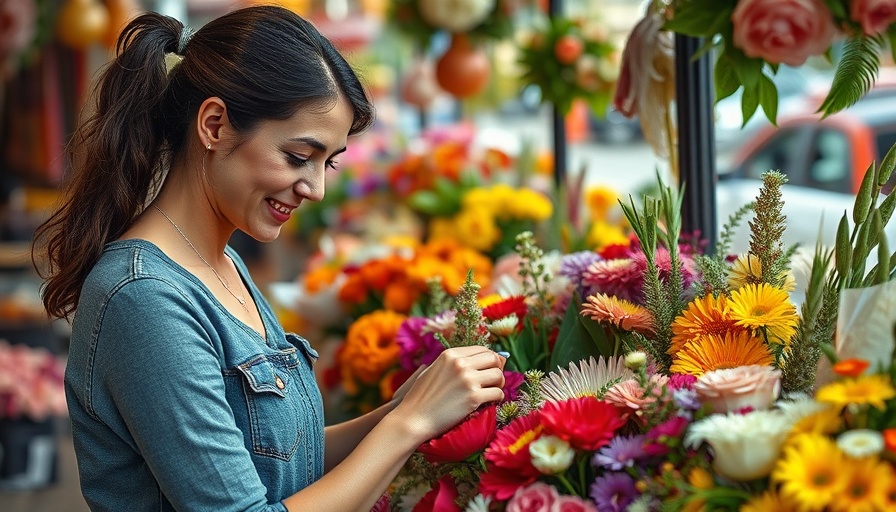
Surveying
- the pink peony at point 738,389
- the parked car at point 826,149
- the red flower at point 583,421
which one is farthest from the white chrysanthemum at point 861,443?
the parked car at point 826,149

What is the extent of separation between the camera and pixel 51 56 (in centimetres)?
642

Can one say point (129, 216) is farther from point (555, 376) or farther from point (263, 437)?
point (555, 376)

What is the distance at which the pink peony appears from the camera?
0.87 meters

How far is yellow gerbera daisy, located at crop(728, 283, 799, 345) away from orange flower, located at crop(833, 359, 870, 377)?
0.63 ft

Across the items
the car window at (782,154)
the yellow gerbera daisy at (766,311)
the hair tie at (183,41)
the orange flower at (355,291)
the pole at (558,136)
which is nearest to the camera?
the yellow gerbera daisy at (766,311)

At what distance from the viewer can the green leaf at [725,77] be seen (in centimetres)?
126

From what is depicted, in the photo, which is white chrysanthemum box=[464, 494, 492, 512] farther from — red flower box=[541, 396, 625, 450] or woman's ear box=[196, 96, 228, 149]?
woman's ear box=[196, 96, 228, 149]

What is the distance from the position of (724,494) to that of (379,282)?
1.27 meters

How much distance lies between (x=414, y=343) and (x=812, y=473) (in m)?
0.74

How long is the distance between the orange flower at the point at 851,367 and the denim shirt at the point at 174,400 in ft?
1.97

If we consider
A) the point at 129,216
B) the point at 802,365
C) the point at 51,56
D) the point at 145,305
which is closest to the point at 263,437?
the point at 145,305

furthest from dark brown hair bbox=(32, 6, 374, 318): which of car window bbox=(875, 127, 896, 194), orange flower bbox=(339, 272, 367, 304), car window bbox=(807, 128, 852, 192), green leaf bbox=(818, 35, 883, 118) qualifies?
car window bbox=(875, 127, 896, 194)

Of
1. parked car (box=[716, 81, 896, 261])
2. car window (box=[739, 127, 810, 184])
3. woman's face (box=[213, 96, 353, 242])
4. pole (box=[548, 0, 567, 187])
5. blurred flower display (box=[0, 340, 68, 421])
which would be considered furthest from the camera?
blurred flower display (box=[0, 340, 68, 421])

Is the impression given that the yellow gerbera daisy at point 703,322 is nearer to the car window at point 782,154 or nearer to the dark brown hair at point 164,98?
the dark brown hair at point 164,98
